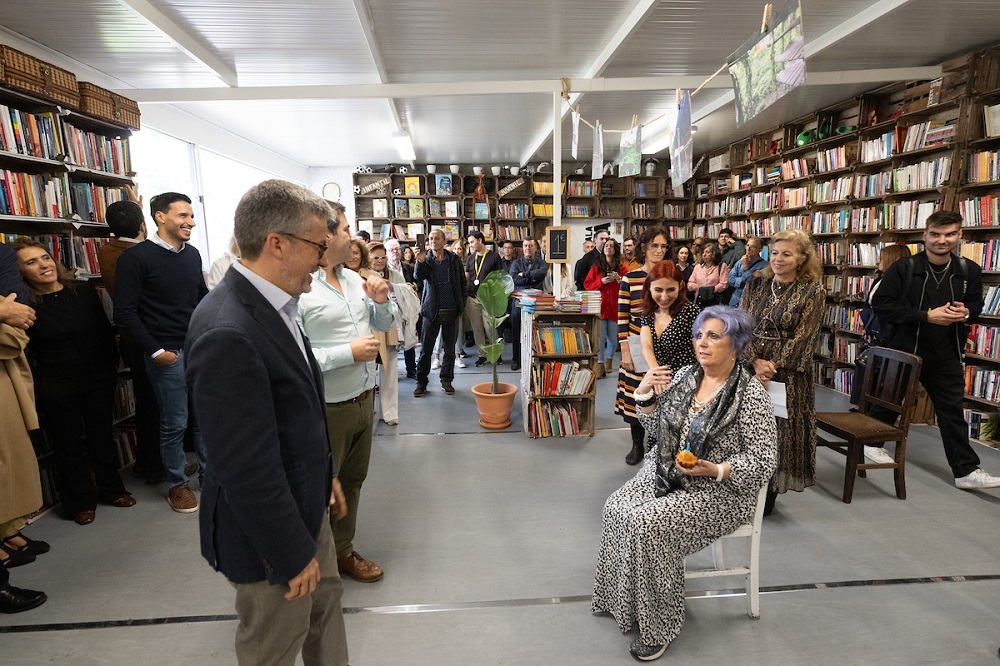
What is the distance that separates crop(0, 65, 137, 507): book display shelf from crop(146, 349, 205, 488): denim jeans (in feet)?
1.82

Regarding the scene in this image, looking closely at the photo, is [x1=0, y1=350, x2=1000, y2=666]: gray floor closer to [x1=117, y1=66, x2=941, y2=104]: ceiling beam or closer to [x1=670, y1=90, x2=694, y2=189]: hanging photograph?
[x1=670, y1=90, x2=694, y2=189]: hanging photograph

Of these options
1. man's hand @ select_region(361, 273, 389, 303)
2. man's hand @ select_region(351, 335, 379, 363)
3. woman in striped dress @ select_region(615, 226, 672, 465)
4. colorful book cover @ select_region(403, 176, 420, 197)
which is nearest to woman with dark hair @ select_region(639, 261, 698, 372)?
woman in striped dress @ select_region(615, 226, 672, 465)

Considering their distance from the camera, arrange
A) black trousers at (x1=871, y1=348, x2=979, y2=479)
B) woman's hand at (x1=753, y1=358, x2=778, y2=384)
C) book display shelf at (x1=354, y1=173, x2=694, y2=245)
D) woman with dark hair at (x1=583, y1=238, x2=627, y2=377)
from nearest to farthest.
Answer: woman's hand at (x1=753, y1=358, x2=778, y2=384) < black trousers at (x1=871, y1=348, x2=979, y2=479) < woman with dark hair at (x1=583, y1=238, x2=627, y2=377) < book display shelf at (x1=354, y1=173, x2=694, y2=245)

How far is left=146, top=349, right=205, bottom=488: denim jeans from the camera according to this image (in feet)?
9.29

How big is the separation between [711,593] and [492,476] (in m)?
1.55

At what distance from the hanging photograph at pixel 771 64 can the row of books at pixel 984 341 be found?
124 inches

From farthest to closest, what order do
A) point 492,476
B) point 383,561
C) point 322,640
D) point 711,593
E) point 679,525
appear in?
point 492,476 < point 383,561 < point 711,593 < point 679,525 < point 322,640

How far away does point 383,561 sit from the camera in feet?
7.89

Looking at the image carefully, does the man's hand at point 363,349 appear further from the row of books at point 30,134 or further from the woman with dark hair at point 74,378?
the row of books at point 30,134

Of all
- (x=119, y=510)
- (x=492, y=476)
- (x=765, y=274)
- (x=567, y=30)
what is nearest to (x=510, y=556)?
(x=492, y=476)

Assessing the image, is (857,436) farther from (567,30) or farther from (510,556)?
(567,30)

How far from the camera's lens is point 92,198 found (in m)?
3.42

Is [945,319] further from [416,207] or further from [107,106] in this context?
[416,207]

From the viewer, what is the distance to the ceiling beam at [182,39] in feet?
10.3
